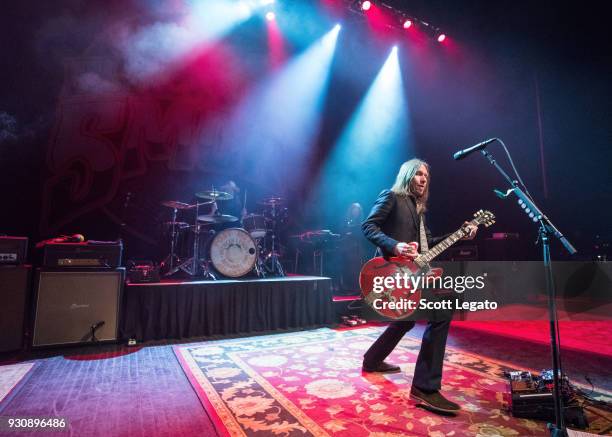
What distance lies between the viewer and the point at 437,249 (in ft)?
9.28

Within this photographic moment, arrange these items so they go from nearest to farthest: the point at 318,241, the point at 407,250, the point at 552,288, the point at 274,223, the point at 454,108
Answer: the point at 552,288, the point at 407,250, the point at 274,223, the point at 318,241, the point at 454,108

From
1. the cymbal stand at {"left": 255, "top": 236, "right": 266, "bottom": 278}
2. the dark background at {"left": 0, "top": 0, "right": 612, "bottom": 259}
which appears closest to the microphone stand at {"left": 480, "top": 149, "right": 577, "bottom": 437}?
the cymbal stand at {"left": 255, "top": 236, "right": 266, "bottom": 278}

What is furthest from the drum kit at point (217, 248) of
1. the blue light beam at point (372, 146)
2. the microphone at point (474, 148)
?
the microphone at point (474, 148)

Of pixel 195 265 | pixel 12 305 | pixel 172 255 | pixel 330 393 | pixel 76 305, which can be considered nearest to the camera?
pixel 330 393

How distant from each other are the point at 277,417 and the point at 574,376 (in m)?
2.75

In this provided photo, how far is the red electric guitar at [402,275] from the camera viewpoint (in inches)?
110

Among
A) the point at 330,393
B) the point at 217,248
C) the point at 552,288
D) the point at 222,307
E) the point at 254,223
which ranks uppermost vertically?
the point at 254,223

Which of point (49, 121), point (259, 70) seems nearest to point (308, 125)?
point (259, 70)

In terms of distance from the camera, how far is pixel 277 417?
7.68 feet

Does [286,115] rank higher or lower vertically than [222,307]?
higher

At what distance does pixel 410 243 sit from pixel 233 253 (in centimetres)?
320

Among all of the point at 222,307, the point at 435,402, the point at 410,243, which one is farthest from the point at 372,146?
the point at 435,402

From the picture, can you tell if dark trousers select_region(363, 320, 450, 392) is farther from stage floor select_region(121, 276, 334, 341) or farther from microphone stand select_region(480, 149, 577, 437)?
stage floor select_region(121, 276, 334, 341)

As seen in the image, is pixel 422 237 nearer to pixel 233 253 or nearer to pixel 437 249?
→ pixel 437 249
